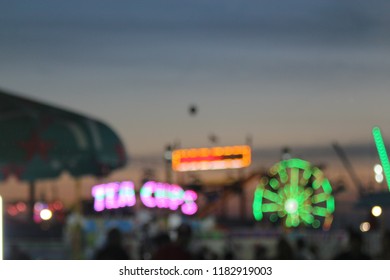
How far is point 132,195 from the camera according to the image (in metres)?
25.5

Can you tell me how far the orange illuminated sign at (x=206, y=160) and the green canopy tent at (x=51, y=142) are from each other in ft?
49.3

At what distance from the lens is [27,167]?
25.8 ft

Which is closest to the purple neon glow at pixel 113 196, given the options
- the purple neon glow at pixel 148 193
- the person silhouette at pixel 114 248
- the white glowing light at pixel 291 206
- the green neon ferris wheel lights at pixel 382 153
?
the purple neon glow at pixel 148 193

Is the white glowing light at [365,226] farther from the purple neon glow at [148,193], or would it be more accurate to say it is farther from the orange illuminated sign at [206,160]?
the purple neon glow at [148,193]

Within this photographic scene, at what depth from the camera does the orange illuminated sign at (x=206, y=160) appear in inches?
947

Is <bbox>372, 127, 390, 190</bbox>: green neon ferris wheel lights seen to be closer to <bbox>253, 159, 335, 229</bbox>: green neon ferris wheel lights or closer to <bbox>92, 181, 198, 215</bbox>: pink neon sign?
<bbox>92, 181, 198, 215</bbox>: pink neon sign

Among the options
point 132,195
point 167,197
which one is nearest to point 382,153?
point 132,195

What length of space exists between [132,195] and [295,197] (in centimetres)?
846

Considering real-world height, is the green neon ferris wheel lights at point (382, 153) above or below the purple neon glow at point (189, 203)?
below

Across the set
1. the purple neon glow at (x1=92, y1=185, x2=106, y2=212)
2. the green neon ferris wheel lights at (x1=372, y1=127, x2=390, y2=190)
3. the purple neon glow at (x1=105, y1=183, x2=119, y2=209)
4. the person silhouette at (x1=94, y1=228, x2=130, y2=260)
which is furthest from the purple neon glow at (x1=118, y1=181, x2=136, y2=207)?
the person silhouette at (x1=94, y1=228, x2=130, y2=260)

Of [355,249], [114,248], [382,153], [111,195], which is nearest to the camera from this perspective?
[355,249]

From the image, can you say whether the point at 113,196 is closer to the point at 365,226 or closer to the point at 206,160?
the point at 206,160
